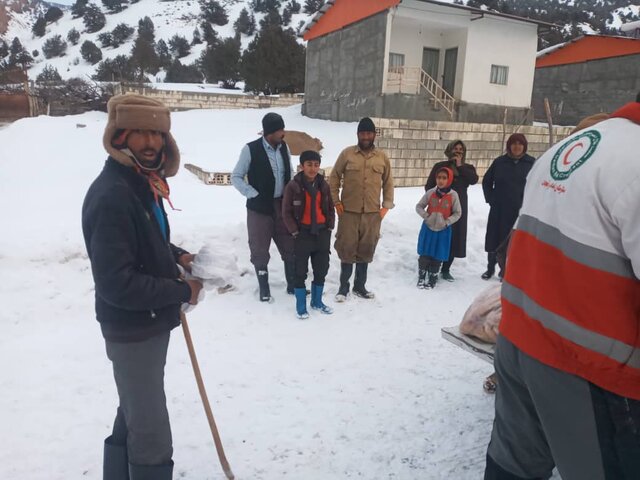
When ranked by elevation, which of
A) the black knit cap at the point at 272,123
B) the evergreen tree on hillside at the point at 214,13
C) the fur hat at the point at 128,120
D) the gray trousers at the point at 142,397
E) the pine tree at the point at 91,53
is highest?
the evergreen tree on hillside at the point at 214,13

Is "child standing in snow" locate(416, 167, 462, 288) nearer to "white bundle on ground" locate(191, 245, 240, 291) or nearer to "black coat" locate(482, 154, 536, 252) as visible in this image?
"black coat" locate(482, 154, 536, 252)

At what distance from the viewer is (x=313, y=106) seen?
67.5ft

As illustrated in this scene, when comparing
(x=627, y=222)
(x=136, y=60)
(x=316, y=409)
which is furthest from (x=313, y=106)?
(x=136, y=60)

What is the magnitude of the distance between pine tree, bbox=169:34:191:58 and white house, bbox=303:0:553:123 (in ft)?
175

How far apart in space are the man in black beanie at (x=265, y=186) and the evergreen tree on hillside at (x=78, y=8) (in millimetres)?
98739

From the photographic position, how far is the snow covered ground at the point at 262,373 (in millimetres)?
2676

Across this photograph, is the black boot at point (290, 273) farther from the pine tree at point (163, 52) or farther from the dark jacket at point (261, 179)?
the pine tree at point (163, 52)


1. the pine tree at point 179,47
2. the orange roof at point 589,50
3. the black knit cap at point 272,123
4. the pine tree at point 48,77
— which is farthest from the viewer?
the pine tree at point 179,47

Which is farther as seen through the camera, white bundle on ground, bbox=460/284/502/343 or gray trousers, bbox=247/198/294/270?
gray trousers, bbox=247/198/294/270

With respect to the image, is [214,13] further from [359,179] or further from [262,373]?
[262,373]

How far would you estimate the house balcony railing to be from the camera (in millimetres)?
Answer: 16344

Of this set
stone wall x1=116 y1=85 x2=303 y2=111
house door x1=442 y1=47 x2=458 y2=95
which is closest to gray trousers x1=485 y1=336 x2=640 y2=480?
house door x1=442 y1=47 x2=458 y2=95

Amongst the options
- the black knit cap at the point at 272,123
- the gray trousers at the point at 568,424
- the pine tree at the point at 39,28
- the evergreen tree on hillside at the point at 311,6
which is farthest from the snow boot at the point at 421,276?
the pine tree at the point at 39,28

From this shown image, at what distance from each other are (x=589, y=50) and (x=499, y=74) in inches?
272
